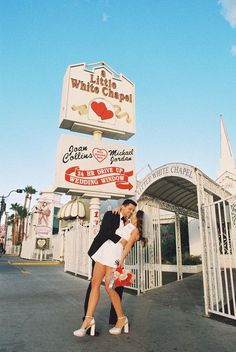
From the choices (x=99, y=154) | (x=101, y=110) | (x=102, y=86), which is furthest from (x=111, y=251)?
(x=102, y=86)

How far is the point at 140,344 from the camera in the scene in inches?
120

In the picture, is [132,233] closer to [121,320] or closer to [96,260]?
[96,260]

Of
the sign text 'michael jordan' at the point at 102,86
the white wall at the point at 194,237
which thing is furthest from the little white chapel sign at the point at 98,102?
the white wall at the point at 194,237

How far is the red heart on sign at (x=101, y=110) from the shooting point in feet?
34.2

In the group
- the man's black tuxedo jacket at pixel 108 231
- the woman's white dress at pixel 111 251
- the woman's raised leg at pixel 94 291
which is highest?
the man's black tuxedo jacket at pixel 108 231

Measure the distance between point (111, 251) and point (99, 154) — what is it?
270 inches

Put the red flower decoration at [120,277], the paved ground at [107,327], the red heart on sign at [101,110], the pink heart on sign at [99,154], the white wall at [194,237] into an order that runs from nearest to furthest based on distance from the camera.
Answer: the paved ground at [107,327]
the red flower decoration at [120,277]
the pink heart on sign at [99,154]
the red heart on sign at [101,110]
the white wall at [194,237]

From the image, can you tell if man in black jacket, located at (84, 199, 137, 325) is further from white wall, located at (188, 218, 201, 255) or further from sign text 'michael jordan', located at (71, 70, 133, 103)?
white wall, located at (188, 218, 201, 255)

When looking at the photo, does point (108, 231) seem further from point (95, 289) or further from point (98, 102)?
point (98, 102)

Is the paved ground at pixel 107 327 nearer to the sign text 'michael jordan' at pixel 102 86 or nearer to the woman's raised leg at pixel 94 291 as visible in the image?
the woman's raised leg at pixel 94 291

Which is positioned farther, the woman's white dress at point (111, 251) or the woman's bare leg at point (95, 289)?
the woman's white dress at point (111, 251)

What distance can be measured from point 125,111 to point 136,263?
21.1 feet

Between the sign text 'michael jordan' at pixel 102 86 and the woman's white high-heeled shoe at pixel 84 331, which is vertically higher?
the sign text 'michael jordan' at pixel 102 86

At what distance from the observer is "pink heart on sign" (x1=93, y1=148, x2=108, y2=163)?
9.98 m
